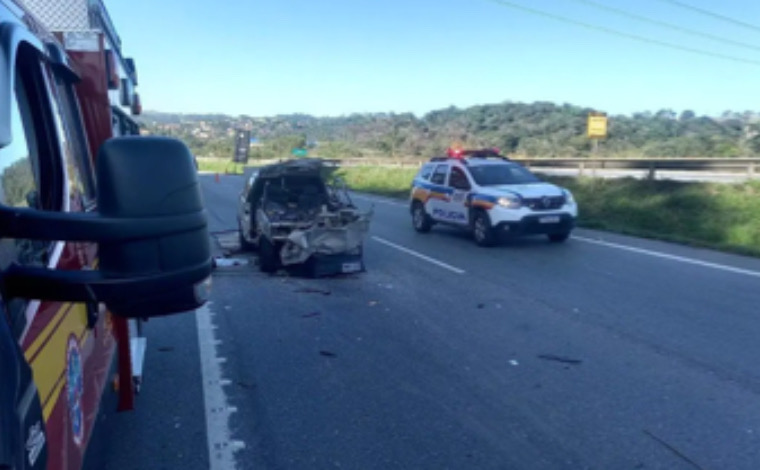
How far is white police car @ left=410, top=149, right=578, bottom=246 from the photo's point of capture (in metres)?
13.9

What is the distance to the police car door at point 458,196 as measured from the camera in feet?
50.0

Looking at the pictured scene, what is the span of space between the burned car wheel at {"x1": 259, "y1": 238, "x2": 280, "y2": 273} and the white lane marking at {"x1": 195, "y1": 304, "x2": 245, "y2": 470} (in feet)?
11.9

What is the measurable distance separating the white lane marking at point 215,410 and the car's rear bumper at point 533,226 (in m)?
7.49

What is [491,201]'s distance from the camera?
14.2 metres

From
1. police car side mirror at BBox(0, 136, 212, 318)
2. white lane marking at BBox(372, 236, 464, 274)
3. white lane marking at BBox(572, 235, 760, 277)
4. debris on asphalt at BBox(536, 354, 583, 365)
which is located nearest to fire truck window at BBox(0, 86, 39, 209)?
police car side mirror at BBox(0, 136, 212, 318)

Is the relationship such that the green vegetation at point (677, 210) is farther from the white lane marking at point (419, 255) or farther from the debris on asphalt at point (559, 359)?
the debris on asphalt at point (559, 359)

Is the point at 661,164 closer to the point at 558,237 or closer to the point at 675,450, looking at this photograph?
the point at 558,237

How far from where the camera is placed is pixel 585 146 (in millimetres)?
51438

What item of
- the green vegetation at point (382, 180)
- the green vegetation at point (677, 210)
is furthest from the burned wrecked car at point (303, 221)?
the green vegetation at point (382, 180)

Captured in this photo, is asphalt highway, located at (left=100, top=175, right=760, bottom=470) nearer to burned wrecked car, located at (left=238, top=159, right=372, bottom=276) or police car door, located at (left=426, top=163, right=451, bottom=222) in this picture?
burned wrecked car, located at (left=238, top=159, right=372, bottom=276)

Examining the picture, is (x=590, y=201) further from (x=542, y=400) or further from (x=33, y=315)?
(x=33, y=315)

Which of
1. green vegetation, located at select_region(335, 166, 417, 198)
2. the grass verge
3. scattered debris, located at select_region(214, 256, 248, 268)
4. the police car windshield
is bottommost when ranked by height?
the grass verge

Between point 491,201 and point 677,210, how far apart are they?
6.80 meters

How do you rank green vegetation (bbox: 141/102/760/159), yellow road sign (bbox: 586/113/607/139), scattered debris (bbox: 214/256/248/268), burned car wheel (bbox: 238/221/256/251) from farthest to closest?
green vegetation (bbox: 141/102/760/159)
yellow road sign (bbox: 586/113/607/139)
burned car wheel (bbox: 238/221/256/251)
scattered debris (bbox: 214/256/248/268)
